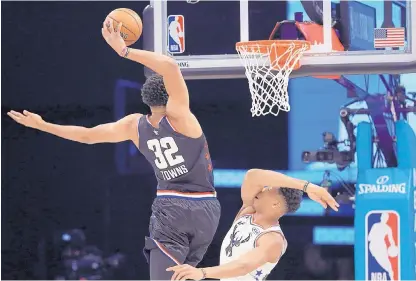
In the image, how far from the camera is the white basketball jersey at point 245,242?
470cm

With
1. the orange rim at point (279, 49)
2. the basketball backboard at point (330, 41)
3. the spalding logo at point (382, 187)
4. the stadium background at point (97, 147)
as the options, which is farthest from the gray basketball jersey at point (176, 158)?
the stadium background at point (97, 147)

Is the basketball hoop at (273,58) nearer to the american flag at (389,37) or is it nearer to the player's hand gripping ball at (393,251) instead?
the american flag at (389,37)

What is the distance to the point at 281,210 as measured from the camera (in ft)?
15.4

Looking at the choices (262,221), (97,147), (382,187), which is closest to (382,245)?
(382,187)

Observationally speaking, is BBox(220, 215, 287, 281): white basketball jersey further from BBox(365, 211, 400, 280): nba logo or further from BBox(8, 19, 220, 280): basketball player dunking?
BBox(365, 211, 400, 280): nba logo

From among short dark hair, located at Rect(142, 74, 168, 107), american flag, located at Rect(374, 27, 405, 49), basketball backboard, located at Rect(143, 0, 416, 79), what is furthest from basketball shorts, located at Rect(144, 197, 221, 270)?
american flag, located at Rect(374, 27, 405, 49)

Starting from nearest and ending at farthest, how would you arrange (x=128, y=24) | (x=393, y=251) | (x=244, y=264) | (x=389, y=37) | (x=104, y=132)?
(x=244, y=264), (x=104, y=132), (x=128, y=24), (x=389, y=37), (x=393, y=251)

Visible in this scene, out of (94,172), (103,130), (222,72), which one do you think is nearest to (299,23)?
(222,72)

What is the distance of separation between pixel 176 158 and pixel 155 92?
39 cm

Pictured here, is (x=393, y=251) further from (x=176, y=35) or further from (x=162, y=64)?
(x=162, y=64)

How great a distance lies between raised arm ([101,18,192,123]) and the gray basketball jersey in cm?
14

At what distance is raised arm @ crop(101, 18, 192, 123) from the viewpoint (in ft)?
14.6

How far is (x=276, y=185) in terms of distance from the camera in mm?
4609

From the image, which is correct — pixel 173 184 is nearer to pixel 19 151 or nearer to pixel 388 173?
pixel 388 173
